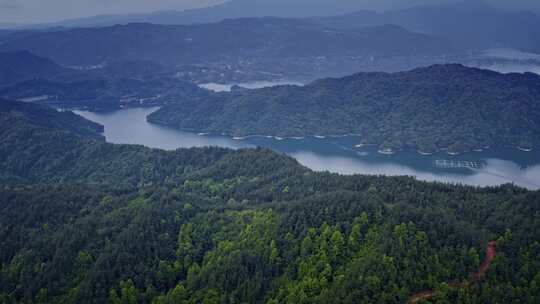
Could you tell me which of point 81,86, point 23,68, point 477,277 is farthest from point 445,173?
point 23,68

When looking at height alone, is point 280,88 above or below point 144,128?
above

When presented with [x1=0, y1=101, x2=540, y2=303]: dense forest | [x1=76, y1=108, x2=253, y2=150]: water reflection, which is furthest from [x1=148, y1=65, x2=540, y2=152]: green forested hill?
[x1=0, y1=101, x2=540, y2=303]: dense forest

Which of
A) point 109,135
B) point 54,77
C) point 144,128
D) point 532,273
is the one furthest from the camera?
point 54,77

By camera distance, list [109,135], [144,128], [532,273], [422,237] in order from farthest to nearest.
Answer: [144,128] < [109,135] < [422,237] < [532,273]

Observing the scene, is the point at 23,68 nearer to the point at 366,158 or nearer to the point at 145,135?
the point at 145,135

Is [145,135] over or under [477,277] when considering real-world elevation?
under

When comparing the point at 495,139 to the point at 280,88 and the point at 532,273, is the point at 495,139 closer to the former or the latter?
the point at 280,88

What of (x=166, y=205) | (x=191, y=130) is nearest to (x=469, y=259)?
(x=166, y=205)

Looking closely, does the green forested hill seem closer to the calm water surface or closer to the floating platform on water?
the calm water surface
